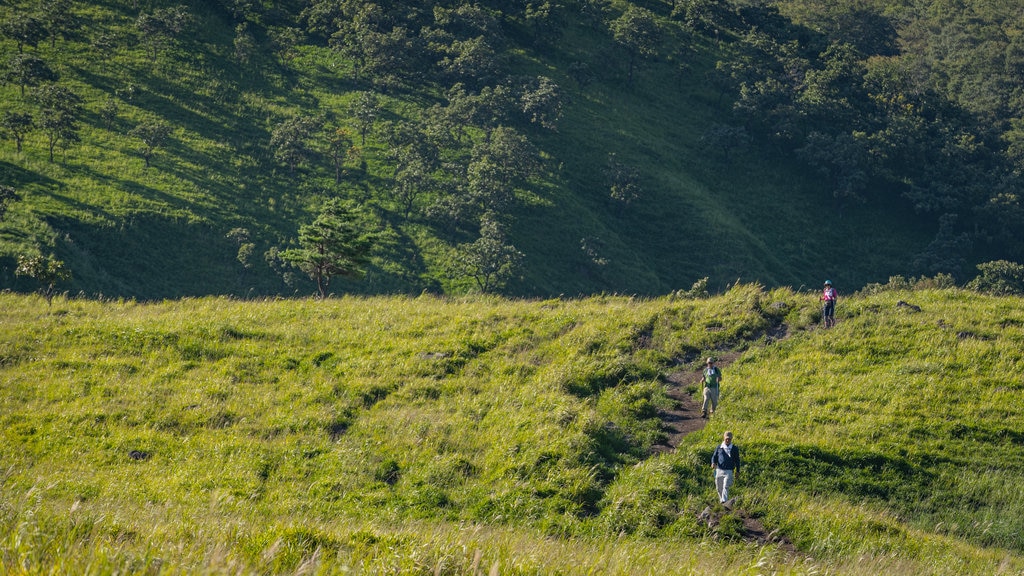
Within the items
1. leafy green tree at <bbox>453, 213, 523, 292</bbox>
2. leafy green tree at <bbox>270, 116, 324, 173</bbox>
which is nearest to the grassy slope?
leafy green tree at <bbox>270, 116, 324, 173</bbox>

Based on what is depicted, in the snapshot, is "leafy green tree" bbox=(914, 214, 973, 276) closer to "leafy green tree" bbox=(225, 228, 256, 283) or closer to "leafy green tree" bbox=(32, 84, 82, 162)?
"leafy green tree" bbox=(225, 228, 256, 283)

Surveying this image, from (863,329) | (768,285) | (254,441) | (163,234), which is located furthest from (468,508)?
(768,285)

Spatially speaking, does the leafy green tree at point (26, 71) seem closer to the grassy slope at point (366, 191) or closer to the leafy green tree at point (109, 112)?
the grassy slope at point (366, 191)

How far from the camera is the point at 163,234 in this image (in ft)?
206

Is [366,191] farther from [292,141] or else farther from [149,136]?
[149,136]

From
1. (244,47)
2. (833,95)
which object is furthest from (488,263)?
(833,95)

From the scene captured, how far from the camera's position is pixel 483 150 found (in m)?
82.2

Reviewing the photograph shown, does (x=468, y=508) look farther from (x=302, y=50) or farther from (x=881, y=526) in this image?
(x=302, y=50)

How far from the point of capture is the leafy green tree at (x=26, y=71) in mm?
73312

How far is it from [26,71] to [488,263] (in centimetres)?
5125

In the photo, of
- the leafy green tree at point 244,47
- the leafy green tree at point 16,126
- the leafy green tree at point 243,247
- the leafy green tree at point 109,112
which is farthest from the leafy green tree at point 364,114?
the leafy green tree at point 16,126

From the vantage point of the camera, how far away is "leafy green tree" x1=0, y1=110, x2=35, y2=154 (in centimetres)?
6588

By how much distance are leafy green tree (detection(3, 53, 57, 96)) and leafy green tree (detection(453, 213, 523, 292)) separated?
1863 inches

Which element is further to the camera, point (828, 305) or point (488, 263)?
point (488, 263)
